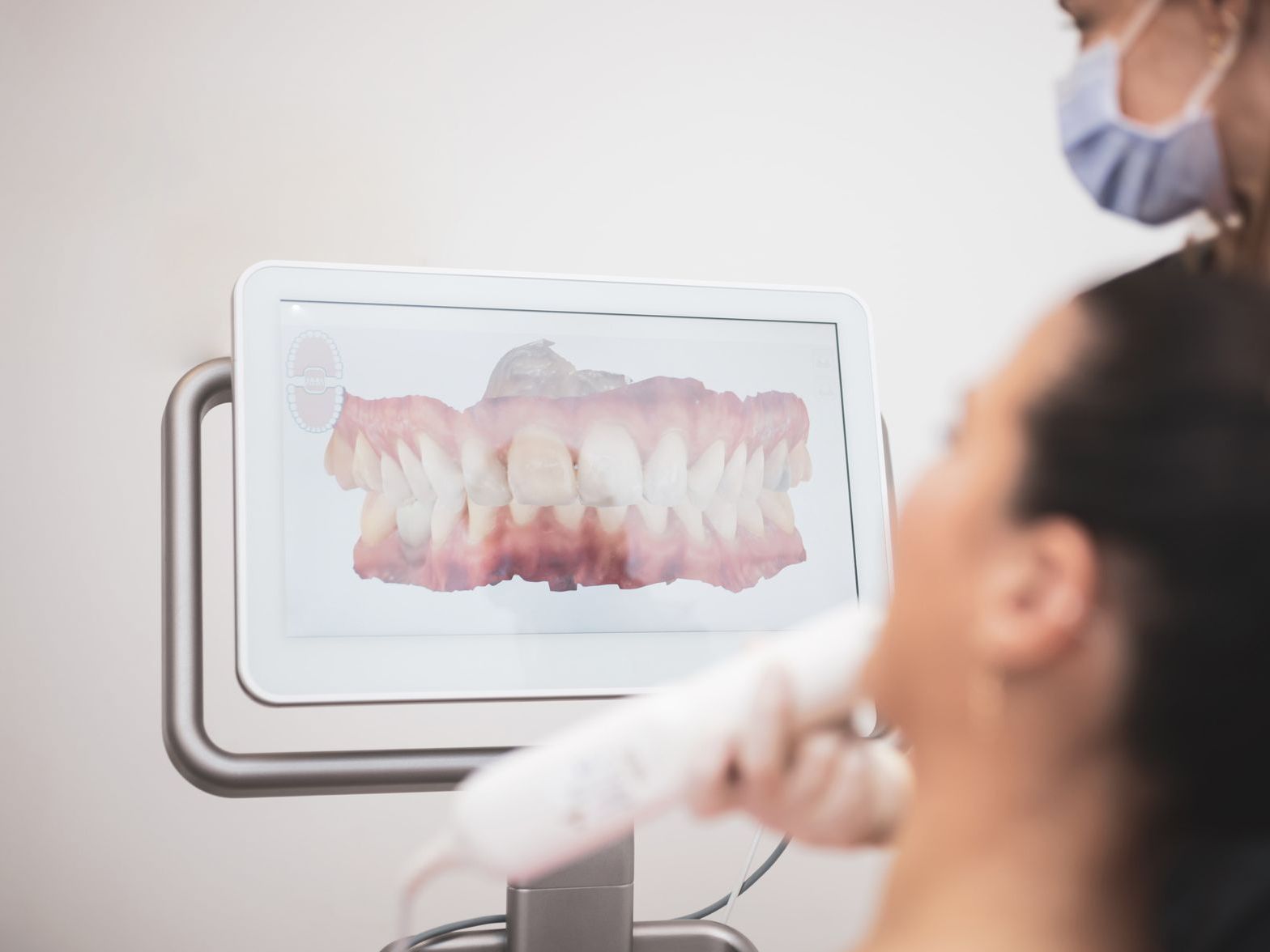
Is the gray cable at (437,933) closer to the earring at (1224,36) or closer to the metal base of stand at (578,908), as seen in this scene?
the metal base of stand at (578,908)

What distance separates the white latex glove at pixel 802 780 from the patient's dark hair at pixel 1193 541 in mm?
147

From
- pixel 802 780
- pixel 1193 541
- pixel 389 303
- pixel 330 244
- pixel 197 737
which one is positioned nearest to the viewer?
pixel 1193 541

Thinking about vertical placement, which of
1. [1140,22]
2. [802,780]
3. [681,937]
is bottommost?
[681,937]

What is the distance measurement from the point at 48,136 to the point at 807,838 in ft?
3.67

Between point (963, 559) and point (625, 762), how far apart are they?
0.57ft

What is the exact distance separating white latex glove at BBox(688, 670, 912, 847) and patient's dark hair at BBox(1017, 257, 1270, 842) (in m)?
0.15

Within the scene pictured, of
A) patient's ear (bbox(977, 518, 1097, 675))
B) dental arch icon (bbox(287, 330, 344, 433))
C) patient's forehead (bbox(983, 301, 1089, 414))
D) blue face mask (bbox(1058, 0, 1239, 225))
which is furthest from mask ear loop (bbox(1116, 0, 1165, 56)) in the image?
dental arch icon (bbox(287, 330, 344, 433))

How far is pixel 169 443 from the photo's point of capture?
85cm

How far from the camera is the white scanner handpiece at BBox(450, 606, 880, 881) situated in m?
0.46

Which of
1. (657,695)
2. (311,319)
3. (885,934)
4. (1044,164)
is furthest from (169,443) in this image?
(1044,164)

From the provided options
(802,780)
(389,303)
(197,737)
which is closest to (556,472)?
(389,303)

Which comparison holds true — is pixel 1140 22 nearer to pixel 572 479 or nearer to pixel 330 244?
pixel 572 479

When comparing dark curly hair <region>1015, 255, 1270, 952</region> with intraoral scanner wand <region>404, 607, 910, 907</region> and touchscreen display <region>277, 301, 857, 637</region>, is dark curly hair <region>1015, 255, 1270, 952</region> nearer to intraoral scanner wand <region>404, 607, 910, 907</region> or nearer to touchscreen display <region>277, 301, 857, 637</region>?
intraoral scanner wand <region>404, 607, 910, 907</region>

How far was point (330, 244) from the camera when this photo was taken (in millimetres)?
1231
